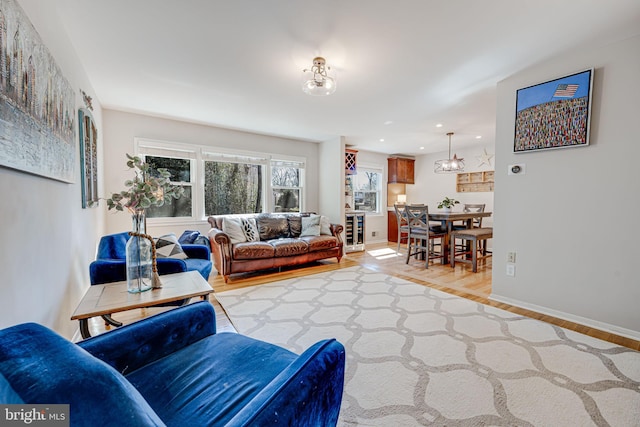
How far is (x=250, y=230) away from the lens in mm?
4285

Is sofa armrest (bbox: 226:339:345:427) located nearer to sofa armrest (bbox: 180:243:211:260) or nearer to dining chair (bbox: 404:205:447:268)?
sofa armrest (bbox: 180:243:211:260)

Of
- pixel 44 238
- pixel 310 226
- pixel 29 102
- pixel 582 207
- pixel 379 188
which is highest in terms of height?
pixel 29 102

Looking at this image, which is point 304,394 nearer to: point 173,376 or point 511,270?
point 173,376

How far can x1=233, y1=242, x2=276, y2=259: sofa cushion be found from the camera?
3.75 metres

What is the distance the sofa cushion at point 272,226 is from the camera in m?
4.47

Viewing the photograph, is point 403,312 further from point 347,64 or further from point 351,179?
point 351,179

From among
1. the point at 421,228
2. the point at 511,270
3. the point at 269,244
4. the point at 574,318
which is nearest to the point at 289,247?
the point at 269,244

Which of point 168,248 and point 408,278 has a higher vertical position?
point 168,248

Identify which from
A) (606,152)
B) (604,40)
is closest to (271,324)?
(606,152)

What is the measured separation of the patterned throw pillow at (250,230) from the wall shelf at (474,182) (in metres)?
4.94

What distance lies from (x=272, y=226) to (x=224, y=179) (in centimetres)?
124

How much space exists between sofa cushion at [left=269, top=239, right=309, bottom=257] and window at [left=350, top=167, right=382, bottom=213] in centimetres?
283

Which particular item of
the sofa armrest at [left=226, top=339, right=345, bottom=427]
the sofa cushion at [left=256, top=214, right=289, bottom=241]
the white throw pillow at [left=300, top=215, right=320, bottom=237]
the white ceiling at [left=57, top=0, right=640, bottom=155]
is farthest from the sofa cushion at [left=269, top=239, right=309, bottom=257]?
the sofa armrest at [left=226, top=339, right=345, bottom=427]

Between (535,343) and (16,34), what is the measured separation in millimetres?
3561
